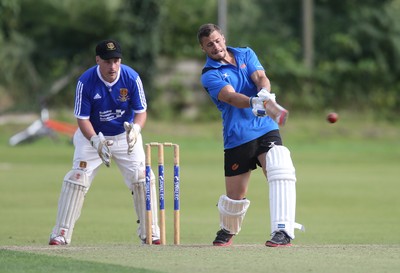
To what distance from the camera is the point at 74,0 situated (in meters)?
38.8

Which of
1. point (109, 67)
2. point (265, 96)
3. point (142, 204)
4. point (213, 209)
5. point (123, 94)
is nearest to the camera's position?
point (265, 96)

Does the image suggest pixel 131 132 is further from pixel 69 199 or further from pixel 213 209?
pixel 213 209

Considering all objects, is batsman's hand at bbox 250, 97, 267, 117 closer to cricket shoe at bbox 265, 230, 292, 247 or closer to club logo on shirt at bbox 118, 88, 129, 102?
cricket shoe at bbox 265, 230, 292, 247

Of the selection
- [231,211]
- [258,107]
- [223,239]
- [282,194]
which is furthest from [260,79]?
[223,239]

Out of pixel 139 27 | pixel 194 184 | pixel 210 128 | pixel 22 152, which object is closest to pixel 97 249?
pixel 194 184

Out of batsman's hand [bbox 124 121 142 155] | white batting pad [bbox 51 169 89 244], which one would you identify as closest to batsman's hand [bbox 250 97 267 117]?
batsman's hand [bbox 124 121 142 155]

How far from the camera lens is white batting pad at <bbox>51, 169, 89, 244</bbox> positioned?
9.74 metres

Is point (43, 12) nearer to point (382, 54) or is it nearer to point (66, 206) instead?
point (382, 54)

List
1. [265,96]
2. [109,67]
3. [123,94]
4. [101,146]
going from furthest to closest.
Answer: [123,94]
[109,67]
[101,146]
[265,96]

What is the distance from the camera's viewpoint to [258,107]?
332 inches

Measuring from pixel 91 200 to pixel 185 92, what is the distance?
753 inches

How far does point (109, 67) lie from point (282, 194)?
1.92 m

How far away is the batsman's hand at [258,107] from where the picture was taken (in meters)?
8.42

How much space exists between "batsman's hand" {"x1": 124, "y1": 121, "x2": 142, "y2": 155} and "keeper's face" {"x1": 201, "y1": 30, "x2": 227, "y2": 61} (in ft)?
3.07
